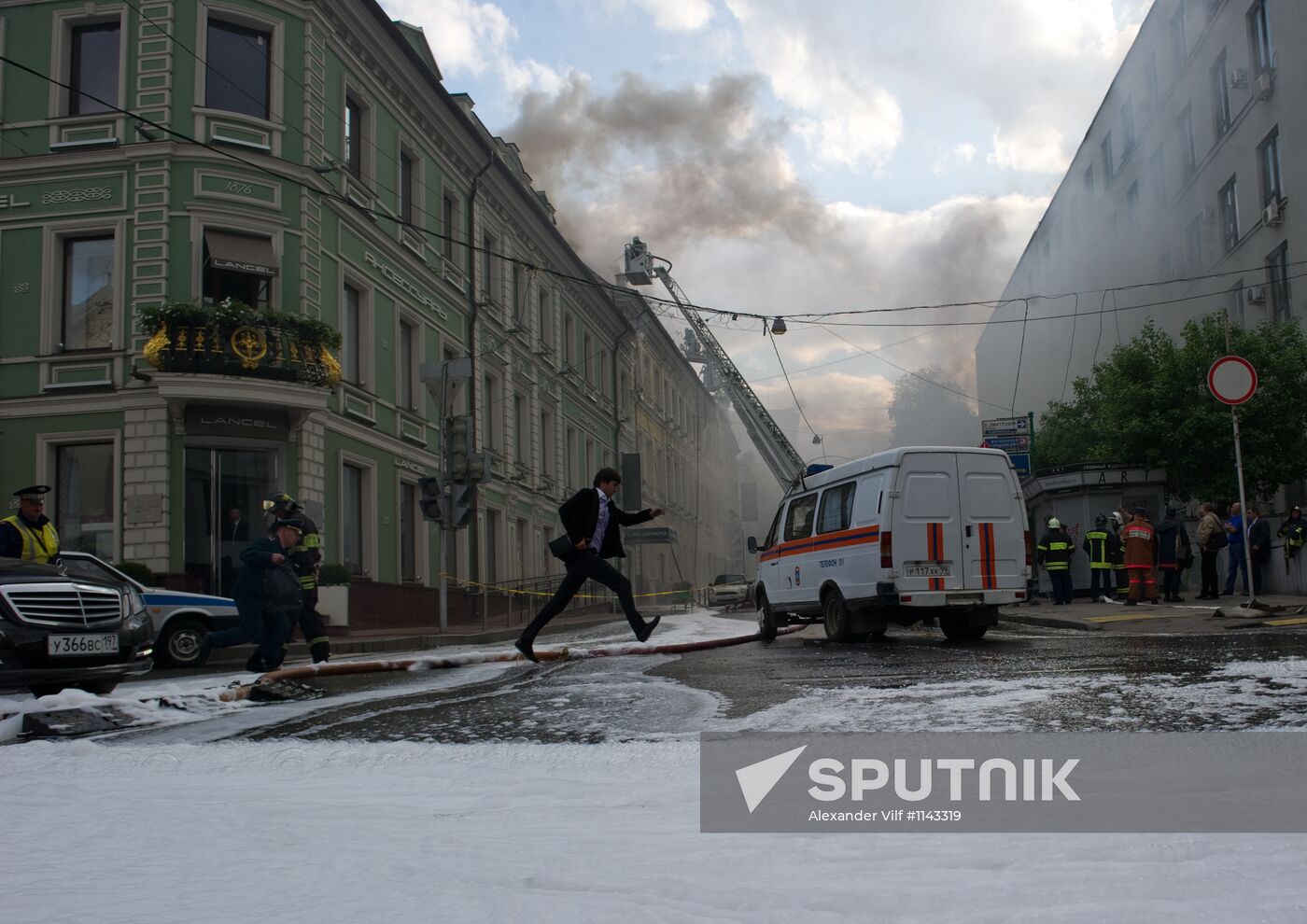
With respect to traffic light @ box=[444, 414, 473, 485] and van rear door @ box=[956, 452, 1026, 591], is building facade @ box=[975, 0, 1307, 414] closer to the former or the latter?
van rear door @ box=[956, 452, 1026, 591]

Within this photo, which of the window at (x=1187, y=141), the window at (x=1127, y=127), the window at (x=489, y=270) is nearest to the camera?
the window at (x=489, y=270)

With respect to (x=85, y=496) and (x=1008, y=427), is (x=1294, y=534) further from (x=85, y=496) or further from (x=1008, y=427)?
(x=85, y=496)

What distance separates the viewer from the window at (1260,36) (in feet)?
88.2

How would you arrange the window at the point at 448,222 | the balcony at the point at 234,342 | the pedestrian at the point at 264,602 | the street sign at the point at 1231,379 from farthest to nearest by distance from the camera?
the window at the point at 448,222
the balcony at the point at 234,342
the street sign at the point at 1231,379
the pedestrian at the point at 264,602

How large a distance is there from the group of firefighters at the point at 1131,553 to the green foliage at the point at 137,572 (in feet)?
48.3

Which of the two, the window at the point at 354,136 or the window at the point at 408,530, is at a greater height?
the window at the point at 354,136

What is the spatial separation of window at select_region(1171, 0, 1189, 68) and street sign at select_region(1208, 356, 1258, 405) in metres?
22.6

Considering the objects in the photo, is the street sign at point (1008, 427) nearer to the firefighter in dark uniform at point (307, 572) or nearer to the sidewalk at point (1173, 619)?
the sidewalk at point (1173, 619)

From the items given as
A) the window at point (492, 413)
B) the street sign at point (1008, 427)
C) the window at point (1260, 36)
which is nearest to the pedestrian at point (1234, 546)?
the street sign at point (1008, 427)

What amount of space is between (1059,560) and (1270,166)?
12520 millimetres

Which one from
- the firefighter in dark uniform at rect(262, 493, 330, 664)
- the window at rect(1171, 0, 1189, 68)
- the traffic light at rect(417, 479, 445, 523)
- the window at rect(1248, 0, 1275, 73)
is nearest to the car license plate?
the firefighter in dark uniform at rect(262, 493, 330, 664)

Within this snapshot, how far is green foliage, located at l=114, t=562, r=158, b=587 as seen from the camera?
1794cm

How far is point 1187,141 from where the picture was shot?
33719 mm

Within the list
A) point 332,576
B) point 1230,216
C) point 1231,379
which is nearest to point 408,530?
point 332,576
